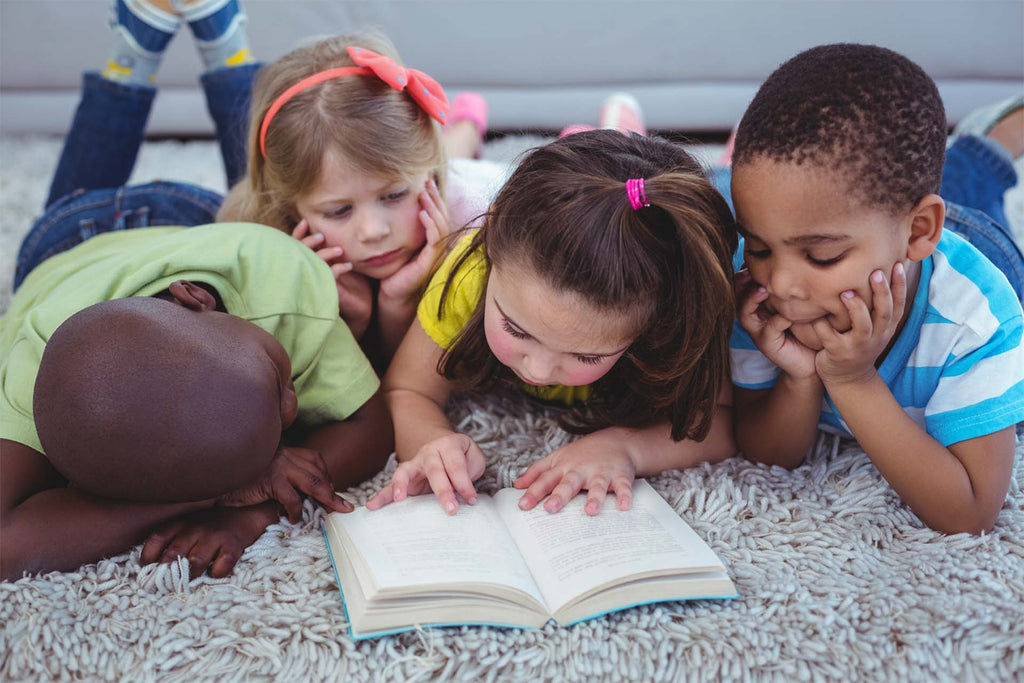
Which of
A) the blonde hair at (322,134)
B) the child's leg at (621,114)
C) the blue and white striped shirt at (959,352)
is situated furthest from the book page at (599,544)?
the child's leg at (621,114)

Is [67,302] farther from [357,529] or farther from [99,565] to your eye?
[357,529]

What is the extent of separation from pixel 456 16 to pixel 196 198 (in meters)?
0.91

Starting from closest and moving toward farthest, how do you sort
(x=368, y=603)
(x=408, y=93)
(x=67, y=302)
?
(x=368, y=603), (x=67, y=302), (x=408, y=93)

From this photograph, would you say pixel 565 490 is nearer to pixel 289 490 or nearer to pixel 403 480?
pixel 403 480

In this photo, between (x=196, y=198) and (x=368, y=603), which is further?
(x=196, y=198)

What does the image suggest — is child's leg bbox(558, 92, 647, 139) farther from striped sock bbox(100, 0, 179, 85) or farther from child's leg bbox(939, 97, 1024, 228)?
striped sock bbox(100, 0, 179, 85)

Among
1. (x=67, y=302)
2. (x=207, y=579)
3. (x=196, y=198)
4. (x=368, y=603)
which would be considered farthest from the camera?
(x=196, y=198)

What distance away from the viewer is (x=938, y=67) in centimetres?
202

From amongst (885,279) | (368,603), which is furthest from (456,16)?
(368,603)

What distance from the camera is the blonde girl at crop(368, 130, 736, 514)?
83cm

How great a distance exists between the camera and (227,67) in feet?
4.87

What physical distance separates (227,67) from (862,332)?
1.16 metres

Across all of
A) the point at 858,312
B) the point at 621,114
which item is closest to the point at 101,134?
the point at 621,114

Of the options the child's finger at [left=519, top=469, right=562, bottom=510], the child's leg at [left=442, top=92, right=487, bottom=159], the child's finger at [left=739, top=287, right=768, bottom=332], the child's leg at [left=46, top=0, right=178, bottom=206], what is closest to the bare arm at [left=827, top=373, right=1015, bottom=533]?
the child's finger at [left=739, top=287, right=768, bottom=332]
